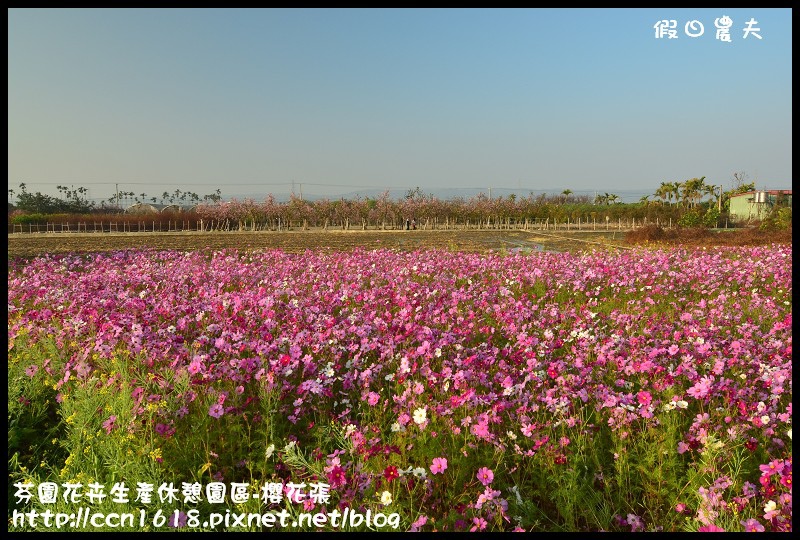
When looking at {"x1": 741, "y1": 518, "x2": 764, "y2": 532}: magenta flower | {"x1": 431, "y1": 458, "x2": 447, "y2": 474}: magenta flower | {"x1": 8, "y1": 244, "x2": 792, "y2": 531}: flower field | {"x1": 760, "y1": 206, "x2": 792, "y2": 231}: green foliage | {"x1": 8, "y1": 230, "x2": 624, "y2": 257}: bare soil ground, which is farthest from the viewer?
{"x1": 760, "y1": 206, "x2": 792, "y2": 231}: green foliage

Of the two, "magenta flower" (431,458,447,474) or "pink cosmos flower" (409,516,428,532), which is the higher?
"magenta flower" (431,458,447,474)

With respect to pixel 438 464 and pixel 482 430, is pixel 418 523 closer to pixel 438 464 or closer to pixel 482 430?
pixel 438 464

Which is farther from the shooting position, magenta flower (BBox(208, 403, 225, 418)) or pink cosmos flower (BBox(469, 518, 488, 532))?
magenta flower (BBox(208, 403, 225, 418))

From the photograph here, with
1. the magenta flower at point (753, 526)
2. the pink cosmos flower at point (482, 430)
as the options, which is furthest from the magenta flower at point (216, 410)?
the magenta flower at point (753, 526)

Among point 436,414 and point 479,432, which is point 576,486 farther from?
point 436,414

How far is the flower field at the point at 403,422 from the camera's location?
10.3 ft

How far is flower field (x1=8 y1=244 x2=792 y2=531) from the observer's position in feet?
10.3

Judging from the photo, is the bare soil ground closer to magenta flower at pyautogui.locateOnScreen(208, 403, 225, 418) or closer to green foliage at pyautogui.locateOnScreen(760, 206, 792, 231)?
green foliage at pyautogui.locateOnScreen(760, 206, 792, 231)

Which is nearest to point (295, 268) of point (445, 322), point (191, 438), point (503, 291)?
point (503, 291)

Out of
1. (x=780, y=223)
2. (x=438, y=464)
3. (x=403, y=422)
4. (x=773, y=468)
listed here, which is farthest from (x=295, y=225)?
(x=773, y=468)

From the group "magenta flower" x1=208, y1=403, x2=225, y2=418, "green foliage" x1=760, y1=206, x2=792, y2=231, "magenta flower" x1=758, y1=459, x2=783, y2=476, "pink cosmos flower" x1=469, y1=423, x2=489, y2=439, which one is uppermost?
"green foliage" x1=760, y1=206, x2=792, y2=231

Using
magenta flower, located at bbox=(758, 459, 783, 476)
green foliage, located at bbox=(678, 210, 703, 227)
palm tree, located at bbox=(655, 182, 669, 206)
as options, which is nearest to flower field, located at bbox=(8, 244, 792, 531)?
magenta flower, located at bbox=(758, 459, 783, 476)

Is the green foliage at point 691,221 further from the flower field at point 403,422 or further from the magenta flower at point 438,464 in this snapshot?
the magenta flower at point 438,464
